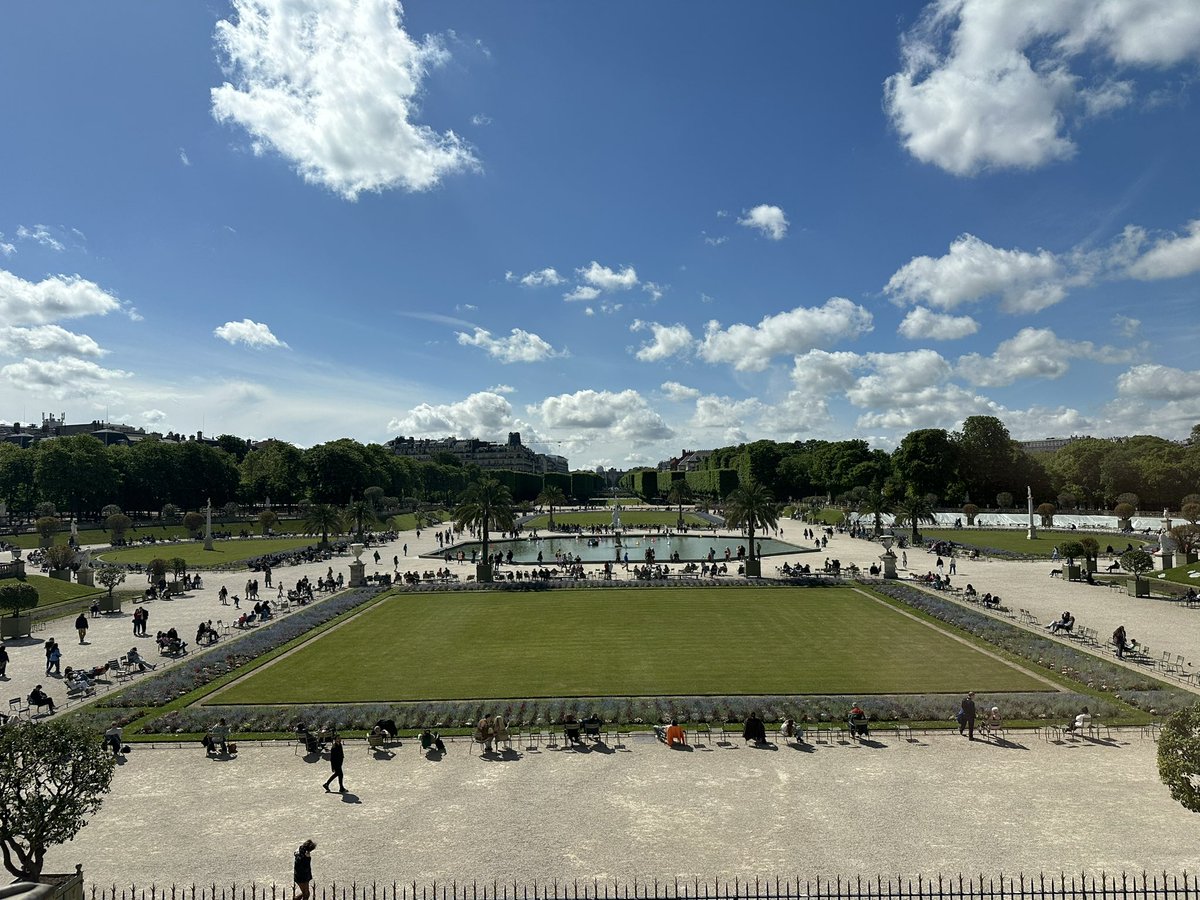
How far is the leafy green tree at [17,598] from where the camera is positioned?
37.0 meters

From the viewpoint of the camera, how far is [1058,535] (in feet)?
269

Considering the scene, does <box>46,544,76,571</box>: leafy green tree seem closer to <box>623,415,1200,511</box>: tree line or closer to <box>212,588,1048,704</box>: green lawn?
<box>212,588,1048,704</box>: green lawn

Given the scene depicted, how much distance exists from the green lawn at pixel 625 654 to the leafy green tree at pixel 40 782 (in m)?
13.0

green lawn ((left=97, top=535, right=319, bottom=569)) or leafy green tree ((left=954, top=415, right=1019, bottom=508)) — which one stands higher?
leafy green tree ((left=954, top=415, right=1019, bottom=508))

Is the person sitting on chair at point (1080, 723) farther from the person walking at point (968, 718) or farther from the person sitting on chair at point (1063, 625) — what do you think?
the person sitting on chair at point (1063, 625)

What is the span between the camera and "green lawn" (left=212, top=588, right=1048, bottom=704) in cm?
2569

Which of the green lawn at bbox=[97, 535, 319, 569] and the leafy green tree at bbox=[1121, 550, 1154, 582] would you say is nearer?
the leafy green tree at bbox=[1121, 550, 1154, 582]

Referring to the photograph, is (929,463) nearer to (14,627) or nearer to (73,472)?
(14,627)

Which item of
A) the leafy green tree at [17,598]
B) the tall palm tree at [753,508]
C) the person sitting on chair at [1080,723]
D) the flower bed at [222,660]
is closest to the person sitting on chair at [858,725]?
the person sitting on chair at [1080,723]

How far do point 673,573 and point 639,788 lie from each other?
36.7 m

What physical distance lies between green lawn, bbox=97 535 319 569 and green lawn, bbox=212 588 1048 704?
115ft

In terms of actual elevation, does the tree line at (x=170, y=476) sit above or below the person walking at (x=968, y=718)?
above

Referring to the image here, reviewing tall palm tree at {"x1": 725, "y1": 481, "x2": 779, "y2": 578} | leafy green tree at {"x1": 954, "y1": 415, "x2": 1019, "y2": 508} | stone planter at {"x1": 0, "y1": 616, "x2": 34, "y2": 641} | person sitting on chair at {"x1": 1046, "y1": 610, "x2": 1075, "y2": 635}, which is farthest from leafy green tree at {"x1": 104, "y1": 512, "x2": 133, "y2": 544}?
leafy green tree at {"x1": 954, "y1": 415, "x2": 1019, "y2": 508}

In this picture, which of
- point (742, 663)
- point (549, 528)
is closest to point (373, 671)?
point (742, 663)
